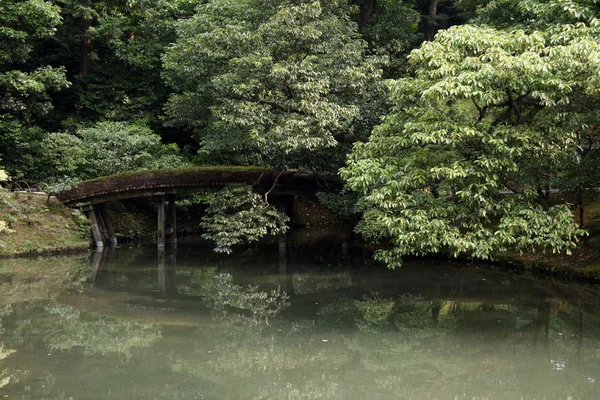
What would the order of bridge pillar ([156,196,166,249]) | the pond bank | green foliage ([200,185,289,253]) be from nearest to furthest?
the pond bank, green foliage ([200,185,289,253]), bridge pillar ([156,196,166,249])

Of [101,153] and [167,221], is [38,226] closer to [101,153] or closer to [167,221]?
[101,153]

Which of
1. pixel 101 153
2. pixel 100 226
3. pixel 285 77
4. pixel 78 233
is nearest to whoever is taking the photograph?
pixel 285 77

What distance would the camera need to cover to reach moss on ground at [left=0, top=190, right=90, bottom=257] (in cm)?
1700

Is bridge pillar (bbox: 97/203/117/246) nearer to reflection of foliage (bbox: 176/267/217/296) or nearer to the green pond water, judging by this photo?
the green pond water

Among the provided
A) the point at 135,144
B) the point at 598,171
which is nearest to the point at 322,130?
the point at 598,171

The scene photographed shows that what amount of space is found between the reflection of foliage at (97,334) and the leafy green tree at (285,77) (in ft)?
19.5

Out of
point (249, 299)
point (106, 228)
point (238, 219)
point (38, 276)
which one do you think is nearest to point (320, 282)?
point (249, 299)

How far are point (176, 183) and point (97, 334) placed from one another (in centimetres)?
1028

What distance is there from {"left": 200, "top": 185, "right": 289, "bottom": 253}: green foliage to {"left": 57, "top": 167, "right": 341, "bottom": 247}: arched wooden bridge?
1960 mm

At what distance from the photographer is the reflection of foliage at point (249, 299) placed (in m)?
11.1

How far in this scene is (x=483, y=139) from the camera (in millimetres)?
9148

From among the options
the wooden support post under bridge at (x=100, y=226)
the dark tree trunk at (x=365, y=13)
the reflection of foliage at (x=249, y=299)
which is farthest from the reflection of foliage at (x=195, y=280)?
the dark tree trunk at (x=365, y=13)

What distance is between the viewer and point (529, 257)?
14.6 meters

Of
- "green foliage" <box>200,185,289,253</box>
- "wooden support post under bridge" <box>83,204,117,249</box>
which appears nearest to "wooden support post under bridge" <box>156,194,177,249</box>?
"wooden support post under bridge" <box>83,204,117,249</box>
